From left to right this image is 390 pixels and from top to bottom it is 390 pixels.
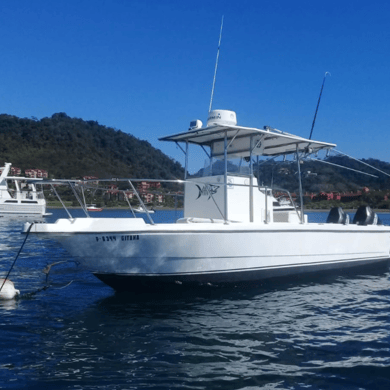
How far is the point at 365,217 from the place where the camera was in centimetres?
1218

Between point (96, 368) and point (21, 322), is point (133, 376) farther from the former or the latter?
point (21, 322)

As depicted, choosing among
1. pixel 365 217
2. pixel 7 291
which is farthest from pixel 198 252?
pixel 365 217

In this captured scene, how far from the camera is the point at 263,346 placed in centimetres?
595

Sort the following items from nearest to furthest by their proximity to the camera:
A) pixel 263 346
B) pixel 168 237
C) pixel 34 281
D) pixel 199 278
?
pixel 263 346 < pixel 168 237 < pixel 199 278 < pixel 34 281

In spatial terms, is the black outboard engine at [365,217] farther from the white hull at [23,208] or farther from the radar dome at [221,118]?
the white hull at [23,208]

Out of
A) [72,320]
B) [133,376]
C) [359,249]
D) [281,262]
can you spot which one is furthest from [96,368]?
[359,249]

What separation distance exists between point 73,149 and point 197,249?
99.6 metres

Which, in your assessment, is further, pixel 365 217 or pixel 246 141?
pixel 365 217

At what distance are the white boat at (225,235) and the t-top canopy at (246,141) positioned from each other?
0.02 m

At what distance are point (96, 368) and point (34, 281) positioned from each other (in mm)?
5603

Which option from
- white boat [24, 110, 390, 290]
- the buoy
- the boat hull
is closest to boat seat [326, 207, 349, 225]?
white boat [24, 110, 390, 290]

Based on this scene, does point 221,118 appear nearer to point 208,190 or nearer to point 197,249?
point 208,190

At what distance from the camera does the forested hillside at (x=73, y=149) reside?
85438mm

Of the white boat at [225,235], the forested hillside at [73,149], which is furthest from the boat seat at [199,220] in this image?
the forested hillside at [73,149]
